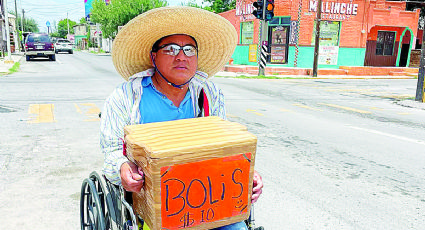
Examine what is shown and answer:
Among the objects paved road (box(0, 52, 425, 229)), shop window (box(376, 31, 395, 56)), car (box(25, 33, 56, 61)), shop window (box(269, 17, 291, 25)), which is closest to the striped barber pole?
shop window (box(269, 17, 291, 25))

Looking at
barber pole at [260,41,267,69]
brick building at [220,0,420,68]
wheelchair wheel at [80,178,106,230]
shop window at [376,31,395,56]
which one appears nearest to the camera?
wheelchair wheel at [80,178,106,230]

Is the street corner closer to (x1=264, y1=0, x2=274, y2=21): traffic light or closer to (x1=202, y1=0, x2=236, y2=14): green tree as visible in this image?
(x1=264, y1=0, x2=274, y2=21): traffic light

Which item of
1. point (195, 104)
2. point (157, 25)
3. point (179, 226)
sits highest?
point (157, 25)

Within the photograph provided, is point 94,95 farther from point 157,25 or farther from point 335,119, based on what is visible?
point 157,25

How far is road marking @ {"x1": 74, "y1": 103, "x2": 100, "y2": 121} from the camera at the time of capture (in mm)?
7003

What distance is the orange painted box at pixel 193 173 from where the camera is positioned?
1486 mm

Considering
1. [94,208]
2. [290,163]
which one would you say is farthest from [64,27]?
[94,208]

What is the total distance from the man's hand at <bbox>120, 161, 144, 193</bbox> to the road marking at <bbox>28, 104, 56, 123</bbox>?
5554 mm

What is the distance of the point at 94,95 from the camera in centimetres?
993

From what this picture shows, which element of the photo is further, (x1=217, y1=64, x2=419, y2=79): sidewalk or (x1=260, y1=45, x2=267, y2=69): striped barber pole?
(x1=217, y1=64, x2=419, y2=79): sidewalk

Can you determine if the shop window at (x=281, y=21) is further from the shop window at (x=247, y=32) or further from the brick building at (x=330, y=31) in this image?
the shop window at (x=247, y=32)

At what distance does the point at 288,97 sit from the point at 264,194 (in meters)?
7.97

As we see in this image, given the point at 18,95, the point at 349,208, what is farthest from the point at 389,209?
the point at 18,95

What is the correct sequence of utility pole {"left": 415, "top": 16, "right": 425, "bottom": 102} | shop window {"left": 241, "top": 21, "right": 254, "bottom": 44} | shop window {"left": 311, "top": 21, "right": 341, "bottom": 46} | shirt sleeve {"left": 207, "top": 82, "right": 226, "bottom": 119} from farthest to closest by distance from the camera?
shop window {"left": 241, "top": 21, "right": 254, "bottom": 44}, shop window {"left": 311, "top": 21, "right": 341, "bottom": 46}, utility pole {"left": 415, "top": 16, "right": 425, "bottom": 102}, shirt sleeve {"left": 207, "top": 82, "right": 226, "bottom": 119}
